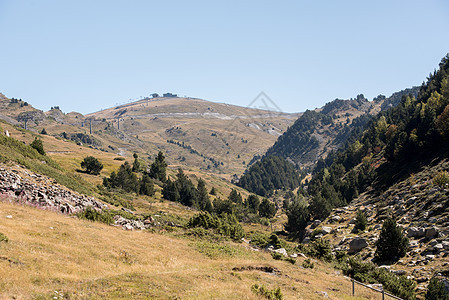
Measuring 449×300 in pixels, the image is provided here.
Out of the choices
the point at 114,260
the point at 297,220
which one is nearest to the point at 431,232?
the point at 114,260

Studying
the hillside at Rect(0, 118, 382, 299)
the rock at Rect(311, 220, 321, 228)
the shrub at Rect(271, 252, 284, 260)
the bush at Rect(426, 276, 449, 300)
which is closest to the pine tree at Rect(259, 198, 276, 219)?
the rock at Rect(311, 220, 321, 228)

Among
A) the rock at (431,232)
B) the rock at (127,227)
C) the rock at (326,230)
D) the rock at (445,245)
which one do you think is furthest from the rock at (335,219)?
the rock at (127,227)

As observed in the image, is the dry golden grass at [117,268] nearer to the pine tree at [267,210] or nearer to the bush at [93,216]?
the bush at [93,216]

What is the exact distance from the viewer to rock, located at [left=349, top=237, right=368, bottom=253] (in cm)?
4816

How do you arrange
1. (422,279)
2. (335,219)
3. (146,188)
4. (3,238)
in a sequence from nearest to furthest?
(3,238)
(422,279)
(335,219)
(146,188)

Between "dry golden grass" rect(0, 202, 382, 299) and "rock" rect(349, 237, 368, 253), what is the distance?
20285 mm

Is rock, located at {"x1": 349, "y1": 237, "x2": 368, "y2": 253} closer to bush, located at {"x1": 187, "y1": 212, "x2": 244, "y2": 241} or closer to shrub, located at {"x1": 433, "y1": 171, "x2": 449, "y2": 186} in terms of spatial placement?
shrub, located at {"x1": 433, "y1": 171, "x2": 449, "y2": 186}

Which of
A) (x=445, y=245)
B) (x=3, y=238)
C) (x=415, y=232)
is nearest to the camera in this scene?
(x=3, y=238)

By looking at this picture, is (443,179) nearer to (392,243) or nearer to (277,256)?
(392,243)

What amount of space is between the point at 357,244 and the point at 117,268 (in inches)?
1646

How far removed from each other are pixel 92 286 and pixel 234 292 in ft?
25.6

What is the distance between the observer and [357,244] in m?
48.6

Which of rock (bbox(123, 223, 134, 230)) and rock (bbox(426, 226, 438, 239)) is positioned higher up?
rock (bbox(123, 223, 134, 230))

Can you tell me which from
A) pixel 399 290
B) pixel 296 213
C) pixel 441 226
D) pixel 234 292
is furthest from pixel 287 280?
pixel 296 213
